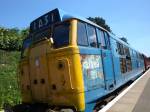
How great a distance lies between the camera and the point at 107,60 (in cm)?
967

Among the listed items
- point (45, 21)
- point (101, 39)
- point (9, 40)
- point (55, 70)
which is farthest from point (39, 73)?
point (9, 40)

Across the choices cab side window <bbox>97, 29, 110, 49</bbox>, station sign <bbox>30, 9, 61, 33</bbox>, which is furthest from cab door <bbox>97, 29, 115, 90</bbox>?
station sign <bbox>30, 9, 61, 33</bbox>

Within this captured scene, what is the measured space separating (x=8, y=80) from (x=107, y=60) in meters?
9.43

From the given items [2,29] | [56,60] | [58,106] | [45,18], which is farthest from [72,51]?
[2,29]

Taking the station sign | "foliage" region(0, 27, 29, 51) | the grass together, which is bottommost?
the grass

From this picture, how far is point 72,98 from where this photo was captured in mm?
7090

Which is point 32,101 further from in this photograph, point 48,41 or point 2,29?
point 2,29

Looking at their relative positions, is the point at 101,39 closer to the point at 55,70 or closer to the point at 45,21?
the point at 45,21

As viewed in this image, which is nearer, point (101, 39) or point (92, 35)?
point (92, 35)

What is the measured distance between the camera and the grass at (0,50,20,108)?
13.2 metres

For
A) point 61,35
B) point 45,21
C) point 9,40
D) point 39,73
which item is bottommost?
point 39,73

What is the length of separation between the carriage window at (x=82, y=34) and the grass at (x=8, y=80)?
5.68 m

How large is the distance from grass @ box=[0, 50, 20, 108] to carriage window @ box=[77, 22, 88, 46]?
223 inches

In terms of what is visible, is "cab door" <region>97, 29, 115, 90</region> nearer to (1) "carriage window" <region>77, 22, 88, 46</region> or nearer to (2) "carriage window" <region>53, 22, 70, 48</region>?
(1) "carriage window" <region>77, 22, 88, 46</region>
